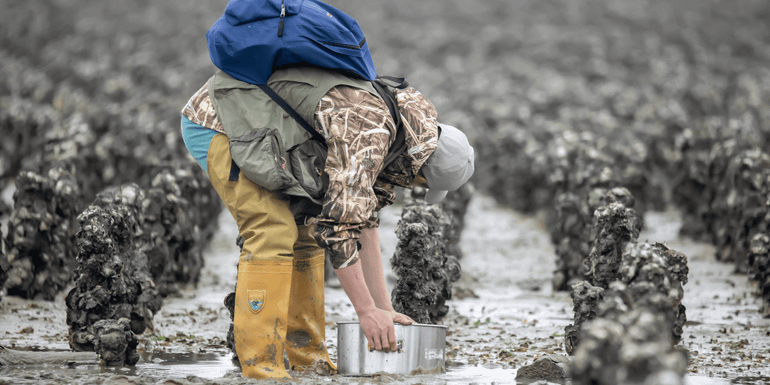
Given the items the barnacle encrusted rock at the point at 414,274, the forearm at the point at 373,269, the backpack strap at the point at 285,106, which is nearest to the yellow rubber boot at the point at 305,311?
the forearm at the point at 373,269

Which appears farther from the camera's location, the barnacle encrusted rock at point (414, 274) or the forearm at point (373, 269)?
the barnacle encrusted rock at point (414, 274)

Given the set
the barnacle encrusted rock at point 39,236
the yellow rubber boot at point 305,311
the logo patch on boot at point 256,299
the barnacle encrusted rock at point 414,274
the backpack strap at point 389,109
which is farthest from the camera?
the barnacle encrusted rock at point 39,236

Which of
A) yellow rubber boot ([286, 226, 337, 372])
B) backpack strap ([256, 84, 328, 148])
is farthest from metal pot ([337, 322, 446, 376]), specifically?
backpack strap ([256, 84, 328, 148])

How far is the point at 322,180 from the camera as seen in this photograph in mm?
3746

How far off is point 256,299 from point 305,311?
0.63 m

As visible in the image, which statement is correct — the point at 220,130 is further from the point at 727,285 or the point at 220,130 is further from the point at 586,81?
the point at 586,81

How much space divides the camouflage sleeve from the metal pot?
19.9 inches

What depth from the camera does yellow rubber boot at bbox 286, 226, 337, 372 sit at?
13.7 feet

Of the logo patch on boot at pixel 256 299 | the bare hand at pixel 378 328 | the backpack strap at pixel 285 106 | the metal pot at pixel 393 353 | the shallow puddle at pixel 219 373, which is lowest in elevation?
the shallow puddle at pixel 219 373

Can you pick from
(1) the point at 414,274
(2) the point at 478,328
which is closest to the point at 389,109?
(1) the point at 414,274

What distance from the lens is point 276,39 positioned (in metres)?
3.62

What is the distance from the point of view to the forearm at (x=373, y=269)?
389 centimetres

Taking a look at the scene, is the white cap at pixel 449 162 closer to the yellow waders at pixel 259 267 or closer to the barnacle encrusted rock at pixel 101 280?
→ the yellow waders at pixel 259 267

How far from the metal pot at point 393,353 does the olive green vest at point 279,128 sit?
688 mm
